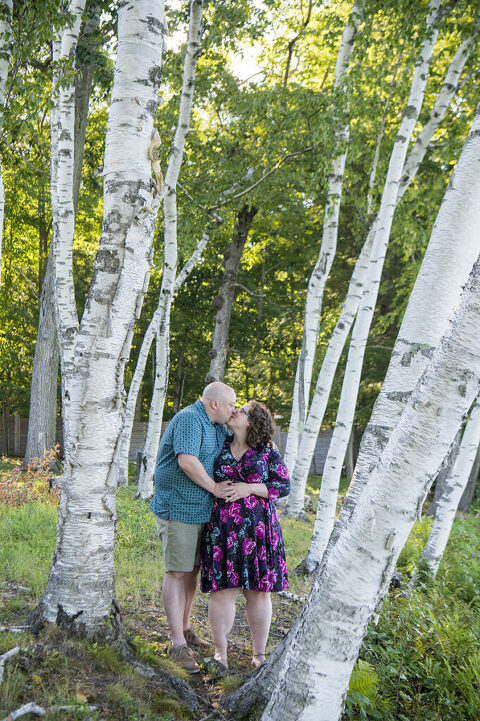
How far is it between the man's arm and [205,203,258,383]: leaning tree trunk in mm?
11280

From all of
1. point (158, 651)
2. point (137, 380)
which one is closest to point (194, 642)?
point (158, 651)

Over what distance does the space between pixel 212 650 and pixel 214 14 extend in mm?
10323

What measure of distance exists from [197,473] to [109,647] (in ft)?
3.68

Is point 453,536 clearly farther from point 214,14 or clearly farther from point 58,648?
point 214,14

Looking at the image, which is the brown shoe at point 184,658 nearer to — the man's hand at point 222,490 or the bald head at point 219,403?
the man's hand at point 222,490

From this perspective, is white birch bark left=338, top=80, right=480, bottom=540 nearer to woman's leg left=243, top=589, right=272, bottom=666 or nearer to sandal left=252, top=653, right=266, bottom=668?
woman's leg left=243, top=589, right=272, bottom=666

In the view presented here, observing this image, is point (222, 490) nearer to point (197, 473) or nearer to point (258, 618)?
point (197, 473)

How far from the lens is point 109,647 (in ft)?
10.6

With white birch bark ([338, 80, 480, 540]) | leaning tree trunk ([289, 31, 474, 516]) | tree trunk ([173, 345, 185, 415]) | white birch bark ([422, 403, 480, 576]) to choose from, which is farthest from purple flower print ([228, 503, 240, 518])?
tree trunk ([173, 345, 185, 415])

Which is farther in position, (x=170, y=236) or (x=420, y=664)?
(x=170, y=236)

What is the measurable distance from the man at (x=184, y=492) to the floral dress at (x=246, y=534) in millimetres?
90

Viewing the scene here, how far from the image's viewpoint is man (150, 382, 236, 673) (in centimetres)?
371

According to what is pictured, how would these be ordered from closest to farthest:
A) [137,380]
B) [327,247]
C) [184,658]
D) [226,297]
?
[184,658] → [327,247] → [137,380] → [226,297]

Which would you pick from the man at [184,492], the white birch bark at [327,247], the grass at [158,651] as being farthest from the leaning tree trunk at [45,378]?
the man at [184,492]
